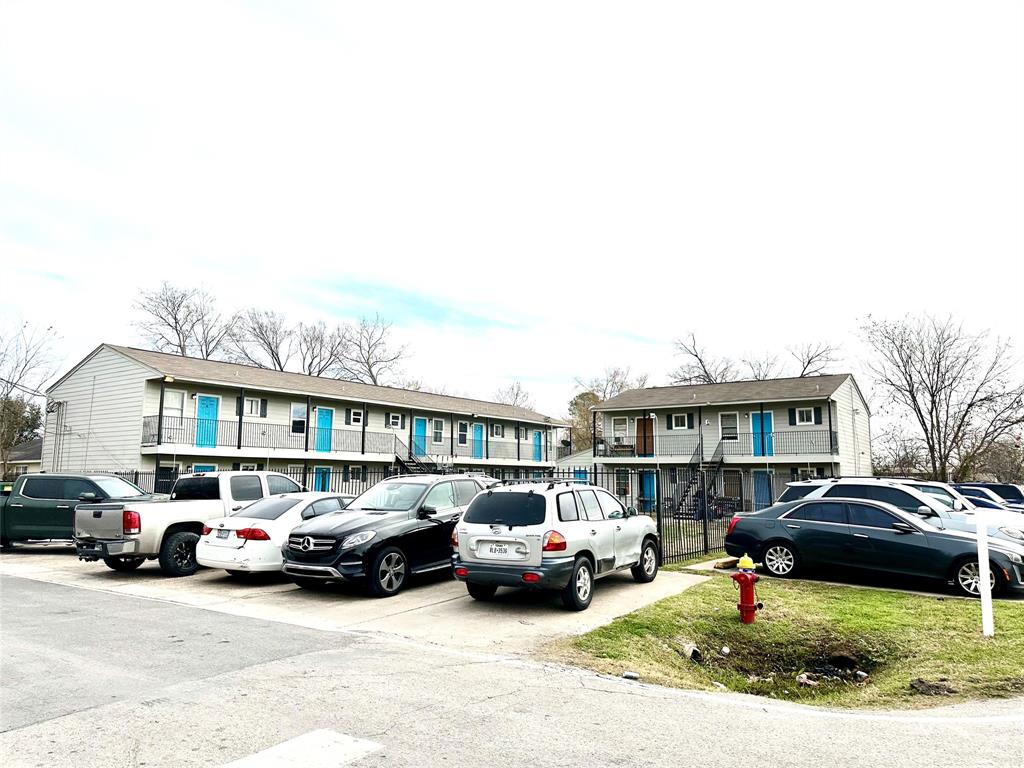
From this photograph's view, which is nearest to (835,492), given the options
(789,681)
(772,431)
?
(789,681)

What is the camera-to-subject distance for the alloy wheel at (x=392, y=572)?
10.3 metres

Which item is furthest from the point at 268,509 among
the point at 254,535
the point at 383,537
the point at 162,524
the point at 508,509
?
the point at 508,509

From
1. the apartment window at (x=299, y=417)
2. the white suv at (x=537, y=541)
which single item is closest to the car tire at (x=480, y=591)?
the white suv at (x=537, y=541)

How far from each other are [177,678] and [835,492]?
11.6 m

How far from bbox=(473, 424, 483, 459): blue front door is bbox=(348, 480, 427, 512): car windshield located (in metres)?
30.0

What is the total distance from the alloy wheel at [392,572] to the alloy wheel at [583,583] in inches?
114

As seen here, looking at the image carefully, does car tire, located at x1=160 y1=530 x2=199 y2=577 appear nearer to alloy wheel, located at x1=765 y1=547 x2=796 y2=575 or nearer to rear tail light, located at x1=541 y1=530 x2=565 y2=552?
rear tail light, located at x1=541 y1=530 x2=565 y2=552

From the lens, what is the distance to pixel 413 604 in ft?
32.3

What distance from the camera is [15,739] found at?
4.52 m

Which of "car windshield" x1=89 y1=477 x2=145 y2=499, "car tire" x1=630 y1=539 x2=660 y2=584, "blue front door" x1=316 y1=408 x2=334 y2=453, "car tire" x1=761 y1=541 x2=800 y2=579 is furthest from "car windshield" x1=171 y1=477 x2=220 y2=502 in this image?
"blue front door" x1=316 y1=408 x2=334 y2=453

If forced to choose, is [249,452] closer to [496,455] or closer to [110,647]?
[496,455]

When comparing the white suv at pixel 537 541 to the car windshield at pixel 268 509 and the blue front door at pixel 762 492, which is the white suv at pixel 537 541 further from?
the blue front door at pixel 762 492

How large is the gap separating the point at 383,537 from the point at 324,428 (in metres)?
24.2

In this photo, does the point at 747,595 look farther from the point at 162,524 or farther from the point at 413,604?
the point at 162,524
